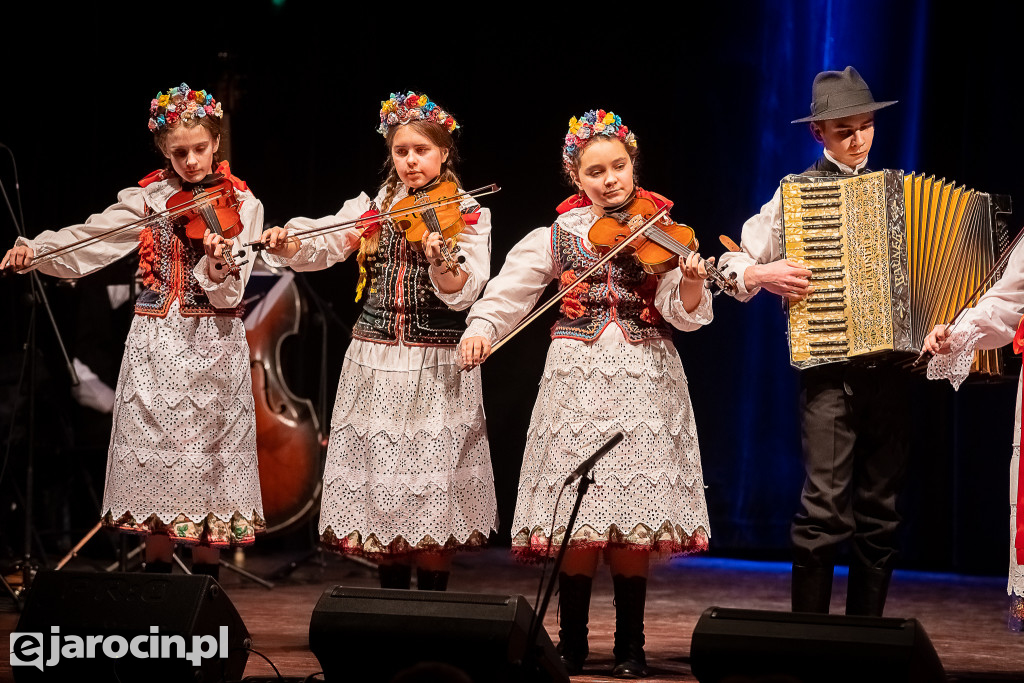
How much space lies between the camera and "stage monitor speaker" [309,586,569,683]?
300cm

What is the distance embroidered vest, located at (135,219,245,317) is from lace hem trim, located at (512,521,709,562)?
4.51 feet

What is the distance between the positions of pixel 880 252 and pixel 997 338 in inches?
15.9

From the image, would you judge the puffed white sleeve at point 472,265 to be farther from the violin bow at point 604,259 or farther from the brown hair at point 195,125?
the brown hair at point 195,125

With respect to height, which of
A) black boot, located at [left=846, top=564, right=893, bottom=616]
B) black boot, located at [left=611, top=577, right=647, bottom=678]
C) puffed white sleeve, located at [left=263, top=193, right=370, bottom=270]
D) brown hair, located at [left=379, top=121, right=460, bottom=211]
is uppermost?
brown hair, located at [left=379, top=121, right=460, bottom=211]

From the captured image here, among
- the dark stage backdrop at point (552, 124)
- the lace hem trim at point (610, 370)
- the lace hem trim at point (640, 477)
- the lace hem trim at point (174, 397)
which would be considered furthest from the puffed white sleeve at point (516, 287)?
the dark stage backdrop at point (552, 124)

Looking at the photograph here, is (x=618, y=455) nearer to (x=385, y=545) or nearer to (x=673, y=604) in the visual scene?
(x=385, y=545)

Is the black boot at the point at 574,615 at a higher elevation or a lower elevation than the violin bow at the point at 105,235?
lower

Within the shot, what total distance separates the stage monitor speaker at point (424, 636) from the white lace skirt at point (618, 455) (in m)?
0.69

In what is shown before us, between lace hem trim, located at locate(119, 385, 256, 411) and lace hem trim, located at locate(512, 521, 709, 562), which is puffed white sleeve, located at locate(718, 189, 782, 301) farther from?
lace hem trim, located at locate(119, 385, 256, 411)

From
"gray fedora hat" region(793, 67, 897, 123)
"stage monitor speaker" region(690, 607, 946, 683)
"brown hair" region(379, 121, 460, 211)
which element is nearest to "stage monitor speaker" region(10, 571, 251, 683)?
"stage monitor speaker" region(690, 607, 946, 683)

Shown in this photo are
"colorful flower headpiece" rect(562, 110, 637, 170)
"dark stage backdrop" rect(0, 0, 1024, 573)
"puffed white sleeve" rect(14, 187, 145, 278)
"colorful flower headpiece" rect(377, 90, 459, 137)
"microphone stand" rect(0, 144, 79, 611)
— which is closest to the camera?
"colorful flower headpiece" rect(562, 110, 637, 170)

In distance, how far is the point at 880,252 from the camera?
3.71m

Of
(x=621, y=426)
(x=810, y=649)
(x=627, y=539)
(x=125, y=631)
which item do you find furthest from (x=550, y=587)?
(x=125, y=631)

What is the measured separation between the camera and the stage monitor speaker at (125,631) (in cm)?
313
